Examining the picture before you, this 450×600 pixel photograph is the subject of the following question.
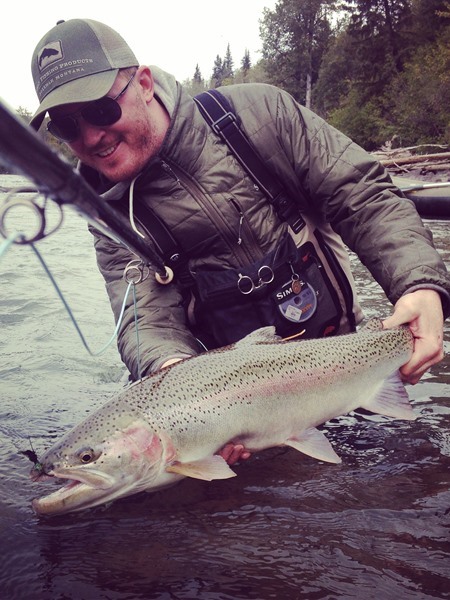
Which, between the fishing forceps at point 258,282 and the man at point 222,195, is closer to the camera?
the man at point 222,195

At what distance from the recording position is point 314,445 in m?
2.67

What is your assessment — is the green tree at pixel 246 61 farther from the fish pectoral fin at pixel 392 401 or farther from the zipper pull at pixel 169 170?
the fish pectoral fin at pixel 392 401

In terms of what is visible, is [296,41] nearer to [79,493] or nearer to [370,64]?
[370,64]

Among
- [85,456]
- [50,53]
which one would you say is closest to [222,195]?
[50,53]

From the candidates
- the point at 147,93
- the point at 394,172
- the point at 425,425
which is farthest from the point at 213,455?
the point at 394,172

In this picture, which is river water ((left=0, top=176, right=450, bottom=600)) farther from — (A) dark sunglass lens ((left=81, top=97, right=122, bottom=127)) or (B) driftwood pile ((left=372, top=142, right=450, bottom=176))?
(B) driftwood pile ((left=372, top=142, right=450, bottom=176))

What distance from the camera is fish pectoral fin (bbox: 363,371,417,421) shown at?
284cm

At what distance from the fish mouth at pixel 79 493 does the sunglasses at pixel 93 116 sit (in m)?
1.64

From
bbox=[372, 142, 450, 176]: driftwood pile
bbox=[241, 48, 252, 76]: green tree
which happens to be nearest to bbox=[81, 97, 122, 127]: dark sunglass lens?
bbox=[372, 142, 450, 176]: driftwood pile

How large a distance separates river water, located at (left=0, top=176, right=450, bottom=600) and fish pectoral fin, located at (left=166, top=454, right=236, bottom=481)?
0.77ft

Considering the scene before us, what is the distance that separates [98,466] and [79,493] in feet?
0.40

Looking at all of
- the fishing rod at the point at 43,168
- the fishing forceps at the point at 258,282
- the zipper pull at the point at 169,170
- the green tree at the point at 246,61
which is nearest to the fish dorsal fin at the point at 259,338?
the fishing forceps at the point at 258,282

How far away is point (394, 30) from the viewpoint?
3266 cm

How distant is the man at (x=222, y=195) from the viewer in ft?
9.61
